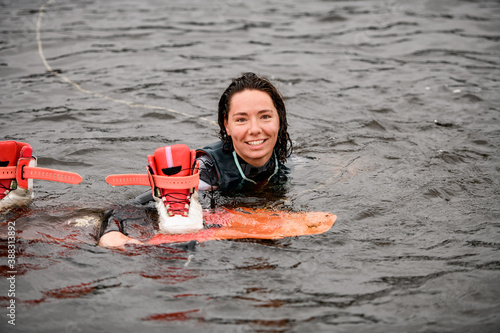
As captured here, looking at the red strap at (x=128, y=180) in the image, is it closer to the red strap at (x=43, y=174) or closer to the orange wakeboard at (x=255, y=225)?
the red strap at (x=43, y=174)

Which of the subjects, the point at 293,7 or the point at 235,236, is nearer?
the point at 235,236

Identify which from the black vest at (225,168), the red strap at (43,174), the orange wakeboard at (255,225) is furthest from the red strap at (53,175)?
the black vest at (225,168)

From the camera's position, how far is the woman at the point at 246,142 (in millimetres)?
4168

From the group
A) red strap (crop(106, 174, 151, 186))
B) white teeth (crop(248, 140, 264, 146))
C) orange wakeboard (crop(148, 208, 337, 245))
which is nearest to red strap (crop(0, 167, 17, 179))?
red strap (crop(106, 174, 151, 186))

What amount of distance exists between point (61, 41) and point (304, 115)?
499cm

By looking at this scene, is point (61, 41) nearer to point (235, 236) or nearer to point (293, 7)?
point (293, 7)

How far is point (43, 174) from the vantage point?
12.8 ft

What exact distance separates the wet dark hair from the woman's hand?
4.09 feet

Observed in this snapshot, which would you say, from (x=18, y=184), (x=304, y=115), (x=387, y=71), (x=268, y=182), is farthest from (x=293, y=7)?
(x=18, y=184)

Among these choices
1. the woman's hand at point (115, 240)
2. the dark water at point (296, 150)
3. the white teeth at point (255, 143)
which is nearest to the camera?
the dark water at point (296, 150)

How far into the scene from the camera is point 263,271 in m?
3.29

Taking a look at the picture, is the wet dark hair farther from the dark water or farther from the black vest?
the dark water

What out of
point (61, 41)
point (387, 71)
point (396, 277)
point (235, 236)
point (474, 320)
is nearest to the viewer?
point (474, 320)

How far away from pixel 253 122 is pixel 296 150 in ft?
5.25
